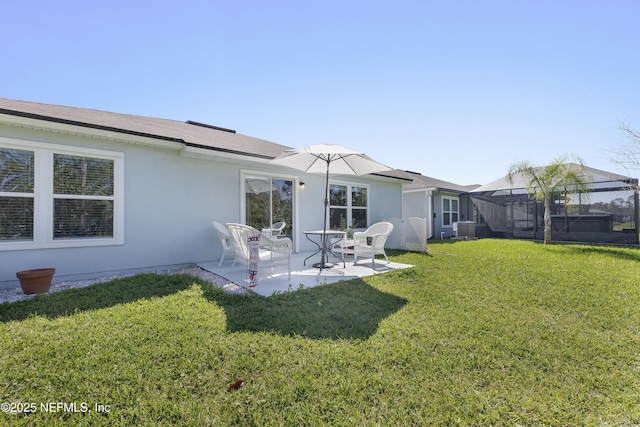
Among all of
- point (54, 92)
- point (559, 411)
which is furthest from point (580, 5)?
point (54, 92)

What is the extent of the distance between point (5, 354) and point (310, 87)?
365 inches

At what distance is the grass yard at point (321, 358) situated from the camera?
2000 millimetres

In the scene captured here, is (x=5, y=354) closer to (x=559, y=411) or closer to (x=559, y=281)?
(x=559, y=411)

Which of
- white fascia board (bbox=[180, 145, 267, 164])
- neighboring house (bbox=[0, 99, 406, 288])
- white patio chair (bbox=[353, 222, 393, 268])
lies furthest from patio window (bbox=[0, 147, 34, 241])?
white patio chair (bbox=[353, 222, 393, 268])

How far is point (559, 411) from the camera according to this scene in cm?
201

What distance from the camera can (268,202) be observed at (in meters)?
8.40

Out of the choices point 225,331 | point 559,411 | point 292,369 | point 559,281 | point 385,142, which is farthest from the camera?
point 385,142

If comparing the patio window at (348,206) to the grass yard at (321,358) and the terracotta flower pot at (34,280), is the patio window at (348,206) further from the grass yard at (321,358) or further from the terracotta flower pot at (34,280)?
the terracotta flower pot at (34,280)

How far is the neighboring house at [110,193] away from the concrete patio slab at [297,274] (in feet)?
4.35

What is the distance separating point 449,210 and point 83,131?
1844 cm

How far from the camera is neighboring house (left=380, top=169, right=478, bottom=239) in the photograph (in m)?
16.2

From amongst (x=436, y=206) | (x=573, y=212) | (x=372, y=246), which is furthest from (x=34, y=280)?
(x=573, y=212)

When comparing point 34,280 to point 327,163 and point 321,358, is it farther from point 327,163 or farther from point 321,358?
point 327,163

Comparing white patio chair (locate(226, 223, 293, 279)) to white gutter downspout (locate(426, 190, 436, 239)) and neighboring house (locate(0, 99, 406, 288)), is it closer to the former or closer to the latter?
neighboring house (locate(0, 99, 406, 288))
